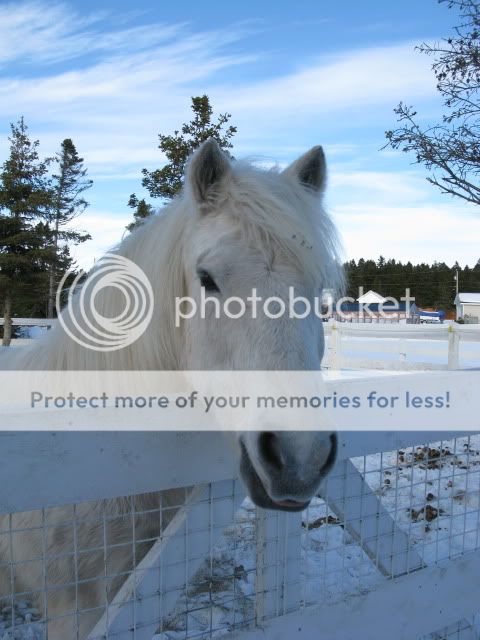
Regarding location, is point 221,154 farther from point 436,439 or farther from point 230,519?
point 436,439

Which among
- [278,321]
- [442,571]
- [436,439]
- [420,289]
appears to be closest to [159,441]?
[278,321]

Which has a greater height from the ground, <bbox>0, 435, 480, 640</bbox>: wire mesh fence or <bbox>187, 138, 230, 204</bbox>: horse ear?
<bbox>187, 138, 230, 204</bbox>: horse ear

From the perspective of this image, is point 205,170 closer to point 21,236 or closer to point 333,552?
point 333,552

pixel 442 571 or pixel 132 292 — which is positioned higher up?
pixel 132 292

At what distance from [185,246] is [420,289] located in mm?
94490

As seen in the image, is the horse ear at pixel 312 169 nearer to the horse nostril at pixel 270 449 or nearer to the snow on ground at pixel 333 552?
the horse nostril at pixel 270 449

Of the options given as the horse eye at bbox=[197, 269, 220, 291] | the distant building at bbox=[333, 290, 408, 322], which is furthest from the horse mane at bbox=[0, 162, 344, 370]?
the distant building at bbox=[333, 290, 408, 322]

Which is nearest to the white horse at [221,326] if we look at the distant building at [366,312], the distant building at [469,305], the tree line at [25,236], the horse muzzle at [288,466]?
the horse muzzle at [288,466]

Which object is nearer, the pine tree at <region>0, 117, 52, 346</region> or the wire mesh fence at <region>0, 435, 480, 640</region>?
the wire mesh fence at <region>0, 435, 480, 640</region>

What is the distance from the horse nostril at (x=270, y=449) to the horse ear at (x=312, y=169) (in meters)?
1.26

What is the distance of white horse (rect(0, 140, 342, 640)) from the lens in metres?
1.55

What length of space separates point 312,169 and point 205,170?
599 mm

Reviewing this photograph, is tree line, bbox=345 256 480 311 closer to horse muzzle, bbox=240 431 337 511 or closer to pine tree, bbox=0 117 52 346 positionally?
pine tree, bbox=0 117 52 346

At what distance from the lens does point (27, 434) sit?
143 cm
